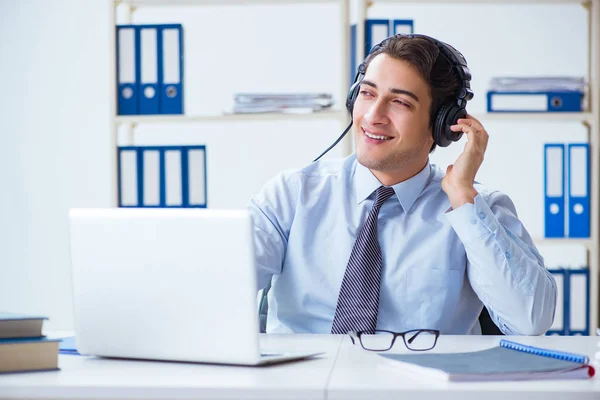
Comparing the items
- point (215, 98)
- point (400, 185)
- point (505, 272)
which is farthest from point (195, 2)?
point (505, 272)

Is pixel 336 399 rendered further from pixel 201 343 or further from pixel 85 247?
pixel 85 247

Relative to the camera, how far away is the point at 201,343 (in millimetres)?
1123

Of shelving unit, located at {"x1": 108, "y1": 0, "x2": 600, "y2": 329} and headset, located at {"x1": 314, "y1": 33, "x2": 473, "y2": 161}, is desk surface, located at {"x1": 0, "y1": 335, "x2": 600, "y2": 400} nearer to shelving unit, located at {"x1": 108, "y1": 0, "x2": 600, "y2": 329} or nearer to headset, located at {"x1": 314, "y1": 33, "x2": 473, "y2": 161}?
headset, located at {"x1": 314, "y1": 33, "x2": 473, "y2": 161}

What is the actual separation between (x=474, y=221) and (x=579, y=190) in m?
1.42

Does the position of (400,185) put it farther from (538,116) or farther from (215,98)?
(215,98)

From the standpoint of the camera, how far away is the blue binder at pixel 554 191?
2.87 meters

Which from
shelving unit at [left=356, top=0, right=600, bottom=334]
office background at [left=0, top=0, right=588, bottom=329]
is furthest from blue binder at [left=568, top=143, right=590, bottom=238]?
office background at [left=0, top=0, right=588, bottom=329]

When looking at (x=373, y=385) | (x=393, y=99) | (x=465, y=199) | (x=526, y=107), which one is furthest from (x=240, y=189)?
(x=373, y=385)

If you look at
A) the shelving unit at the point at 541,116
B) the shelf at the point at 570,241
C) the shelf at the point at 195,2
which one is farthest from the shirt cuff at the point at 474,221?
the shelf at the point at 195,2

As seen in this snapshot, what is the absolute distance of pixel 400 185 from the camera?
1.84 m

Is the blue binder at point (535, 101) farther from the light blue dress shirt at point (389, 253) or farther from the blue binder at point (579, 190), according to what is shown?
the light blue dress shirt at point (389, 253)

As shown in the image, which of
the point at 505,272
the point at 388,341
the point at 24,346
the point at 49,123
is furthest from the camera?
the point at 49,123

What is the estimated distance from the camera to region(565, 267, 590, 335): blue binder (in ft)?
9.52

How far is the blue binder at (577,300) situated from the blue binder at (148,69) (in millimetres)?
1659
